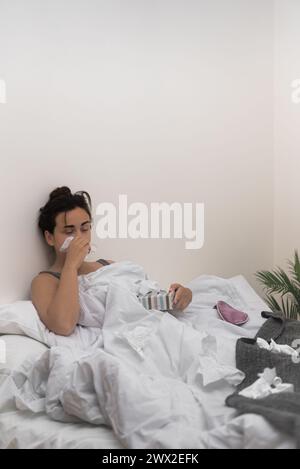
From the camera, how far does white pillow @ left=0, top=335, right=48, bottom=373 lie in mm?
1784

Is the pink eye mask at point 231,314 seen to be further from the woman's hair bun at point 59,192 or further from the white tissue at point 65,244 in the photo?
the woman's hair bun at point 59,192

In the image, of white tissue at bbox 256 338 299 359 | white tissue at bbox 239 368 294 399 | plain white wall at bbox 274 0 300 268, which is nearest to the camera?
white tissue at bbox 239 368 294 399

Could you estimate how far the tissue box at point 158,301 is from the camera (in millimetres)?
2111

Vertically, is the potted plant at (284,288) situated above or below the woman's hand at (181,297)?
below

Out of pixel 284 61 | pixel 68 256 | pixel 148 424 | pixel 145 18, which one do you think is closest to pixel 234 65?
pixel 284 61

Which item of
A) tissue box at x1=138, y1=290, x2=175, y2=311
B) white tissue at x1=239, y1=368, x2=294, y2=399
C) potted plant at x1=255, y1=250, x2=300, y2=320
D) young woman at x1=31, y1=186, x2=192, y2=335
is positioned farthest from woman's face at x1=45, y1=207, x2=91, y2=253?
potted plant at x1=255, y1=250, x2=300, y2=320

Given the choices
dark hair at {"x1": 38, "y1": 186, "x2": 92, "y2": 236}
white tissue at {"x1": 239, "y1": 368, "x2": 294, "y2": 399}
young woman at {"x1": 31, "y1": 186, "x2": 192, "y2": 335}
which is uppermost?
dark hair at {"x1": 38, "y1": 186, "x2": 92, "y2": 236}

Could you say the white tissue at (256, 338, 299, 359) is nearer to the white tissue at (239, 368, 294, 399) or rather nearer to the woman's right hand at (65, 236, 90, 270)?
the white tissue at (239, 368, 294, 399)

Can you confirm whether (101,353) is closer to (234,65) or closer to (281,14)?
(234,65)

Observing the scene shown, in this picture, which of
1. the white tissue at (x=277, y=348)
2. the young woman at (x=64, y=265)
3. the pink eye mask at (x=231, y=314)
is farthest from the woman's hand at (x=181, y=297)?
the white tissue at (x=277, y=348)

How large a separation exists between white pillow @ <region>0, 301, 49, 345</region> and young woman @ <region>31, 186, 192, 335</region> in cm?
4

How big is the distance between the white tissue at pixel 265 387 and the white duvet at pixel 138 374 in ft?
0.25
